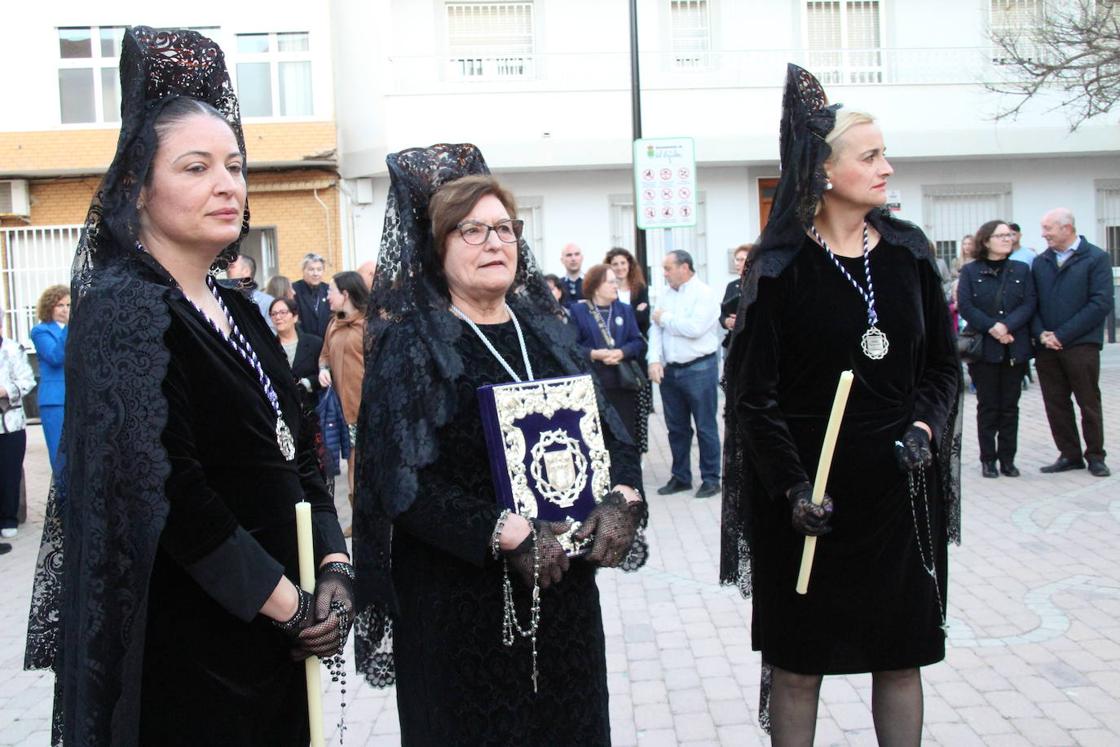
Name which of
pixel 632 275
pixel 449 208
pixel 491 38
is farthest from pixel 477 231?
pixel 491 38

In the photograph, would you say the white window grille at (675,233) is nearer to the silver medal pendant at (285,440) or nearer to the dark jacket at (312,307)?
the dark jacket at (312,307)

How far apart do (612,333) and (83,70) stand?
13.7 m

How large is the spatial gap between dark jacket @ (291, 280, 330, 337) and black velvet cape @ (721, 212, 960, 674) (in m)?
8.80

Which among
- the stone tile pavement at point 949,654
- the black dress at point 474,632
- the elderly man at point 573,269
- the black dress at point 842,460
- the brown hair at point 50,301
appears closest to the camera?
the black dress at point 474,632

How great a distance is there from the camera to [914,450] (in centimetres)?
320

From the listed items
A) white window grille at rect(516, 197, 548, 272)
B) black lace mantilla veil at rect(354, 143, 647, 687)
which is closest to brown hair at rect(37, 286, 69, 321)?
black lace mantilla veil at rect(354, 143, 647, 687)

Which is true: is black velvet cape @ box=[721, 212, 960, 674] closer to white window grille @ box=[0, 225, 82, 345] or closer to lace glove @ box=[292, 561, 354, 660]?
lace glove @ box=[292, 561, 354, 660]

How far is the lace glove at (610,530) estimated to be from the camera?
9.28 feet

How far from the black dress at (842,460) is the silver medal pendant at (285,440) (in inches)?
56.4

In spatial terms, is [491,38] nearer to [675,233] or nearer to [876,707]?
[675,233]

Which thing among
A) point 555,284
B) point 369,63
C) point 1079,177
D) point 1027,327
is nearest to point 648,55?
point 369,63

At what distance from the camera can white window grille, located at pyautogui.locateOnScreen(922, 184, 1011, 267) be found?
20938mm

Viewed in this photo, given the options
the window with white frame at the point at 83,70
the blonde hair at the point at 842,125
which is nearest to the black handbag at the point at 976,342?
the blonde hair at the point at 842,125

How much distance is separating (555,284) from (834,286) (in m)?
7.64
